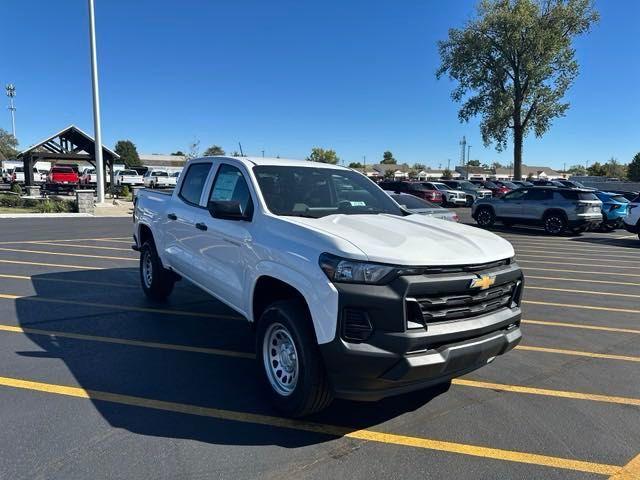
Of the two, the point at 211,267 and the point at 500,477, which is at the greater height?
the point at 211,267

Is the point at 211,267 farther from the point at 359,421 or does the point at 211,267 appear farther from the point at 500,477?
the point at 500,477

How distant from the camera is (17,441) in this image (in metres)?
3.14

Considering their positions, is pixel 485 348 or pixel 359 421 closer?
pixel 485 348

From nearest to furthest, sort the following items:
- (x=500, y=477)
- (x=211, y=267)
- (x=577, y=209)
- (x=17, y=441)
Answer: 1. (x=500, y=477)
2. (x=17, y=441)
3. (x=211, y=267)
4. (x=577, y=209)

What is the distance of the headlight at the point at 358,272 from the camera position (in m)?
3.00

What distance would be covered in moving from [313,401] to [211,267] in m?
1.88

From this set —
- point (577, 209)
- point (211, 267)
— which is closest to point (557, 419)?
point (211, 267)

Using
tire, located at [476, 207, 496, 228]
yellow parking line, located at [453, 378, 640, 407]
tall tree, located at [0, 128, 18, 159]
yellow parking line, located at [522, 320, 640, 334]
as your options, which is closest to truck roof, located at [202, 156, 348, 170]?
yellow parking line, located at [453, 378, 640, 407]

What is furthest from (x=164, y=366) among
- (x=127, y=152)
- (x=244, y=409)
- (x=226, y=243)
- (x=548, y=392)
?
(x=127, y=152)

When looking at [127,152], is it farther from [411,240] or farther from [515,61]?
[411,240]

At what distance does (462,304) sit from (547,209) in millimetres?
16421

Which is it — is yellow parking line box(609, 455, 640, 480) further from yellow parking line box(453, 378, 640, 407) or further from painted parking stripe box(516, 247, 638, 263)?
painted parking stripe box(516, 247, 638, 263)

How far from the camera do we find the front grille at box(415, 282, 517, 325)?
3.06 m

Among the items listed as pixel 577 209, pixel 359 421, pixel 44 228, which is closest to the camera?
pixel 359 421
